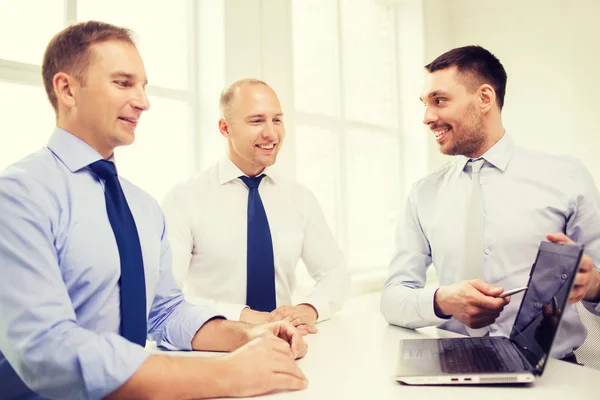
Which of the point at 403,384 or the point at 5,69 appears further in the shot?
the point at 5,69

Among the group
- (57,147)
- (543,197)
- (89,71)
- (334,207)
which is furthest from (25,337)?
(334,207)

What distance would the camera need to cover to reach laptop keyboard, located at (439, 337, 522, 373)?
3.60 feet

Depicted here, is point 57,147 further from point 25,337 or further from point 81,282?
point 25,337

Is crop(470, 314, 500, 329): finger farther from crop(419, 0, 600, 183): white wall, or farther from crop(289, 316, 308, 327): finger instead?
crop(419, 0, 600, 183): white wall

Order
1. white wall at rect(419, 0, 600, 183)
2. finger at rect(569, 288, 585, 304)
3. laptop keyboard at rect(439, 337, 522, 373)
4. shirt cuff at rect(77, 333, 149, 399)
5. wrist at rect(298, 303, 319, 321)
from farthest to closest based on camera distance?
white wall at rect(419, 0, 600, 183), wrist at rect(298, 303, 319, 321), finger at rect(569, 288, 585, 304), laptop keyboard at rect(439, 337, 522, 373), shirt cuff at rect(77, 333, 149, 399)

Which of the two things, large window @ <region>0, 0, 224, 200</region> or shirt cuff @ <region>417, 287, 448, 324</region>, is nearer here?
shirt cuff @ <region>417, 287, 448, 324</region>

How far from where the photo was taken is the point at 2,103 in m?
2.08

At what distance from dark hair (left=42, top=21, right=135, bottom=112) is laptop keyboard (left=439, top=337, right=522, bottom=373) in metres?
1.16

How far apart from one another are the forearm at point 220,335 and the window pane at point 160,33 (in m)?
1.59

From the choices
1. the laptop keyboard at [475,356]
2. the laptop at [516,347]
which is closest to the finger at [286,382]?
the laptop at [516,347]

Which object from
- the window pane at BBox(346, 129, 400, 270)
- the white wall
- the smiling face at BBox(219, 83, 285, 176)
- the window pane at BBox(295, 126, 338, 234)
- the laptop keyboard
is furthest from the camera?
the window pane at BBox(346, 129, 400, 270)

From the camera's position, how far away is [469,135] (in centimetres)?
198

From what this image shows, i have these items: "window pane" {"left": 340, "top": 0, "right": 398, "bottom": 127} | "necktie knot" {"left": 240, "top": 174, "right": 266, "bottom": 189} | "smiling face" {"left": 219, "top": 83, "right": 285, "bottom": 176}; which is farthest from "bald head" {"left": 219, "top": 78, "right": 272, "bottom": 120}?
"window pane" {"left": 340, "top": 0, "right": 398, "bottom": 127}

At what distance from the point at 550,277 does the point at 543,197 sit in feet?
2.41
